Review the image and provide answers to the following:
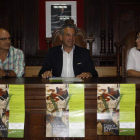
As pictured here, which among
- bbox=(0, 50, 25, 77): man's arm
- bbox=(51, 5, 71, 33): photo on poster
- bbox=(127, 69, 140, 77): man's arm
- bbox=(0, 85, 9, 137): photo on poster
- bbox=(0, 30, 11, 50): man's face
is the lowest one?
bbox=(0, 85, 9, 137): photo on poster

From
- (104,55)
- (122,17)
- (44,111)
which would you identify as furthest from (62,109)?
(122,17)

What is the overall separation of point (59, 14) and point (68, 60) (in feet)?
8.35

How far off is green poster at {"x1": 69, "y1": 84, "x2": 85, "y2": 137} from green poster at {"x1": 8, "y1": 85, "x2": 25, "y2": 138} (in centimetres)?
24

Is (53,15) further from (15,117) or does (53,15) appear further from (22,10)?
(15,117)

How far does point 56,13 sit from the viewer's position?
4340mm

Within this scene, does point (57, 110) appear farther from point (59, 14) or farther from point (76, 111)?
point (59, 14)

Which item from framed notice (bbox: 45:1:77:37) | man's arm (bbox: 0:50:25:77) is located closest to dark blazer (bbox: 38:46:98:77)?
man's arm (bbox: 0:50:25:77)

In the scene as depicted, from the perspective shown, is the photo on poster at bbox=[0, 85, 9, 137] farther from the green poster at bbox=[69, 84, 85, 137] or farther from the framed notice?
the framed notice

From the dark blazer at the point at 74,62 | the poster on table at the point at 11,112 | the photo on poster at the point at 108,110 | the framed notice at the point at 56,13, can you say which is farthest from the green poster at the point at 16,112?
the framed notice at the point at 56,13

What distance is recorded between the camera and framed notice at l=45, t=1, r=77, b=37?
433 centimetres

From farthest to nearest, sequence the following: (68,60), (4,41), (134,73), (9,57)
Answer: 1. (68,60)
2. (9,57)
3. (4,41)
4. (134,73)

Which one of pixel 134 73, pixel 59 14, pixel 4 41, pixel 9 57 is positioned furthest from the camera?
pixel 59 14

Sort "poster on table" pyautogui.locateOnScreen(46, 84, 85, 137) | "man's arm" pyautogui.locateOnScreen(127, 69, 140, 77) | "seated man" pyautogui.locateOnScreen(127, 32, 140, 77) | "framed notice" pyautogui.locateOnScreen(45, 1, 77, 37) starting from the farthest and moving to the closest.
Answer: "framed notice" pyautogui.locateOnScreen(45, 1, 77, 37) → "seated man" pyautogui.locateOnScreen(127, 32, 140, 77) → "man's arm" pyautogui.locateOnScreen(127, 69, 140, 77) → "poster on table" pyautogui.locateOnScreen(46, 84, 85, 137)

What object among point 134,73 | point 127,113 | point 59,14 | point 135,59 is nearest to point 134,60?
point 135,59
